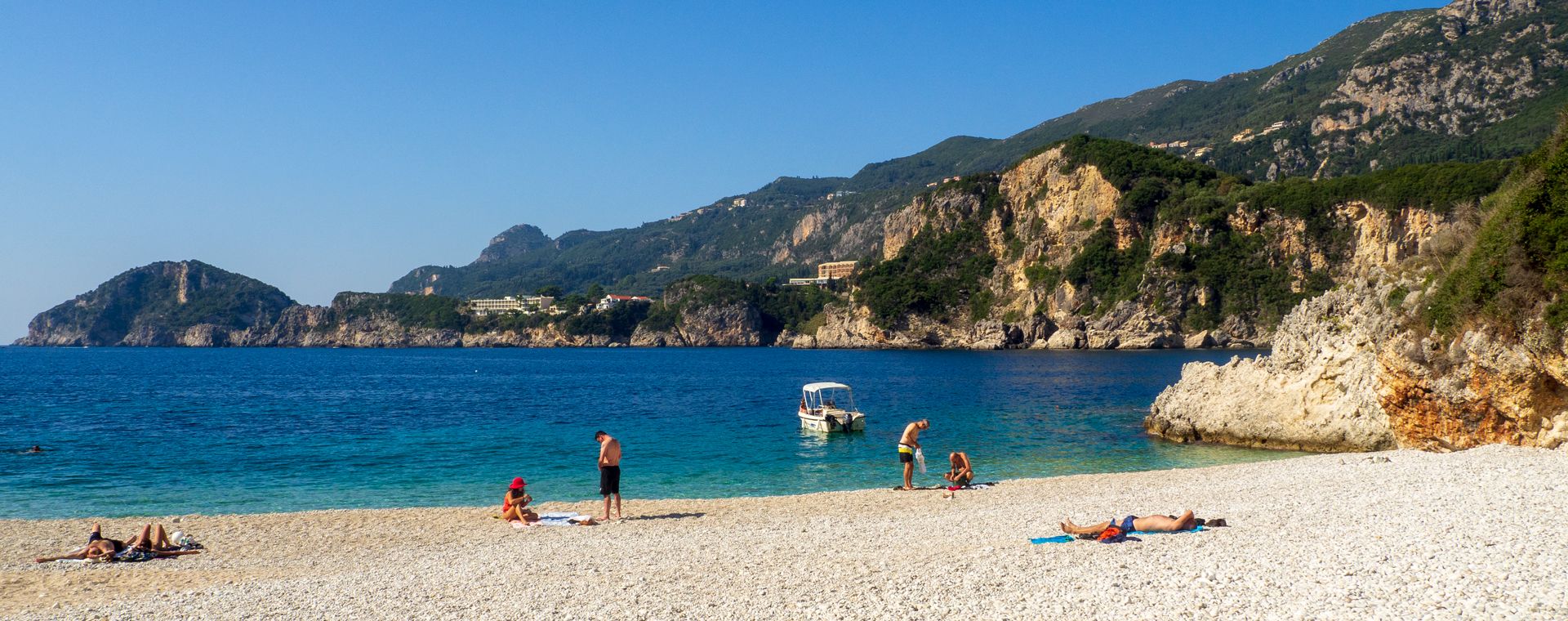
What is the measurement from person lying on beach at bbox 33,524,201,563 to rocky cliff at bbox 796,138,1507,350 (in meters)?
119

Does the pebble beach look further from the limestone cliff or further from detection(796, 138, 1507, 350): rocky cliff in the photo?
detection(796, 138, 1507, 350): rocky cliff

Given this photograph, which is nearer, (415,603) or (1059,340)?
(415,603)

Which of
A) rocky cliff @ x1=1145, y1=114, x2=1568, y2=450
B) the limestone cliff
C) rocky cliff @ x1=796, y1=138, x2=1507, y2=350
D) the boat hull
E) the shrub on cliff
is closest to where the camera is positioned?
rocky cliff @ x1=1145, y1=114, x2=1568, y2=450

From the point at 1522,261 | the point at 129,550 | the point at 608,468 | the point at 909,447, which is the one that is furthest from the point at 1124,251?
the point at 129,550

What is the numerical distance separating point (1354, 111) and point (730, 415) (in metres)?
180

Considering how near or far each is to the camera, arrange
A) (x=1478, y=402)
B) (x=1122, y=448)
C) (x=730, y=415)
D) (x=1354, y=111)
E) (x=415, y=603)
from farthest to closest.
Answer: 1. (x=1354, y=111)
2. (x=730, y=415)
3. (x=1122, y=448)
4. (x=1478, y=402)
5. (x=415, y=603)

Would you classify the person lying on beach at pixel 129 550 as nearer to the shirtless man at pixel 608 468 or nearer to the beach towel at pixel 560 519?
the beach towel at pixel 560 519

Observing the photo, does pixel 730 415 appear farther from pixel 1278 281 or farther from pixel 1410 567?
pixel 1278 281

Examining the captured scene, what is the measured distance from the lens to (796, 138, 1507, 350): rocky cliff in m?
124

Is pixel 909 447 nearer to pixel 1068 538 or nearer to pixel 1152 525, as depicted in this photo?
pixel 1068 538

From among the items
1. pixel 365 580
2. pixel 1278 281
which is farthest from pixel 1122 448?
pixel 1278 281

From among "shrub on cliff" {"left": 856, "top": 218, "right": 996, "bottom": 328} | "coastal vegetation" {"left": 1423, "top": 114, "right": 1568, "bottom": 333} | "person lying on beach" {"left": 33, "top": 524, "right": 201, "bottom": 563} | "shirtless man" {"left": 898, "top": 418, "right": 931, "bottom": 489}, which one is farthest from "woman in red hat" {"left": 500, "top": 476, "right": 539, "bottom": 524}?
"shrub on cliff" {"left": 856, "top": 218, "right": 996, "bottom": 328}

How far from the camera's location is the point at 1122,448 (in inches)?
1151

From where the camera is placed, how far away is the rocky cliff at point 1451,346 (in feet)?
57.8
